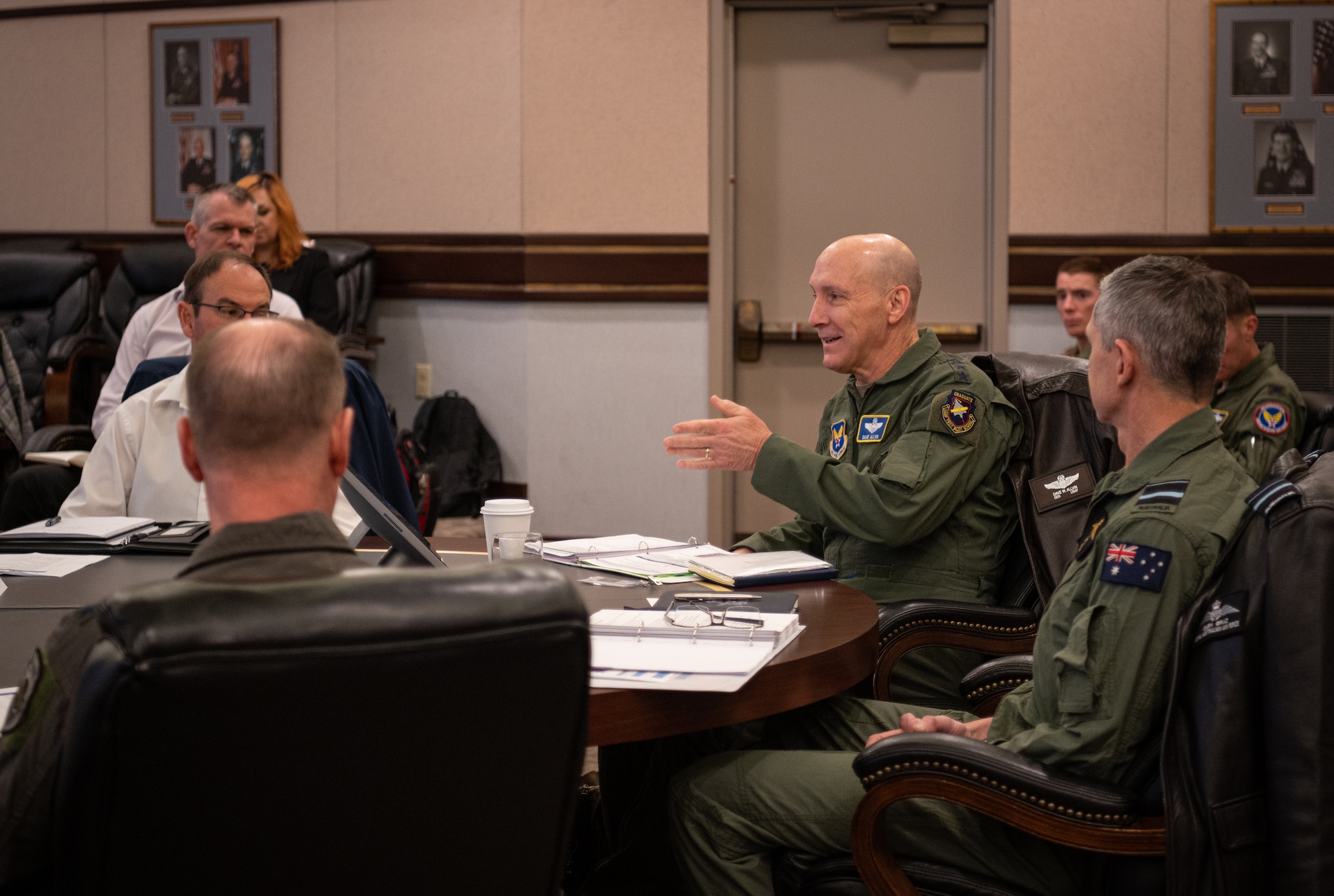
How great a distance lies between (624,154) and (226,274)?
2.69 m

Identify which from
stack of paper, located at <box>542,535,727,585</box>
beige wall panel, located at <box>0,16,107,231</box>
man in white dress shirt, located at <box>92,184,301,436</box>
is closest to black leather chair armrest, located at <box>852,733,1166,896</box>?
A: stack of paper, located at <box>542,535,727,585</box>

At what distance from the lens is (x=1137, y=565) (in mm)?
1451

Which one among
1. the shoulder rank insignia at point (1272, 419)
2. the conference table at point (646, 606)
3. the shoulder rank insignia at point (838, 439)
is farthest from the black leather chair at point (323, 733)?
the shoulder rank insignia at point (1272, 419)

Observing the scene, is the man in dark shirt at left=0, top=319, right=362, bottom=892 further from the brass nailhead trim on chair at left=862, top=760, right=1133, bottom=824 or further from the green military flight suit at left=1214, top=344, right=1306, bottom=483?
the green military flight suit at left=1214, top=344, right=1306, bottom=483

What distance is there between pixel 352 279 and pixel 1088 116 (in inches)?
125

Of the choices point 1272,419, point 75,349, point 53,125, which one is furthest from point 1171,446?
point 53,125

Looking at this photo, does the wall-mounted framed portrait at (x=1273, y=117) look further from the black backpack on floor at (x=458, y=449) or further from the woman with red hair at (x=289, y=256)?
the woman with red hair at (x=289, y=256)

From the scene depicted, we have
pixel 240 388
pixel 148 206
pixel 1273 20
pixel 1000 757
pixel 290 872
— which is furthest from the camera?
pixel 148 206

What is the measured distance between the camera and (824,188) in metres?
5.29

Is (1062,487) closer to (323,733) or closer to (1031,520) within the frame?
(1031,520)

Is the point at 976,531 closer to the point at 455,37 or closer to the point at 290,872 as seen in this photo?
the point at 290,872

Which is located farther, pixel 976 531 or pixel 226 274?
pixel 226 274

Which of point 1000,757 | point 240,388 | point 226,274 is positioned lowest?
point 1000,757

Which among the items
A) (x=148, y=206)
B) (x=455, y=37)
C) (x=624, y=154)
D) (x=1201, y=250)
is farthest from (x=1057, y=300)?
(x=148, y=206)
